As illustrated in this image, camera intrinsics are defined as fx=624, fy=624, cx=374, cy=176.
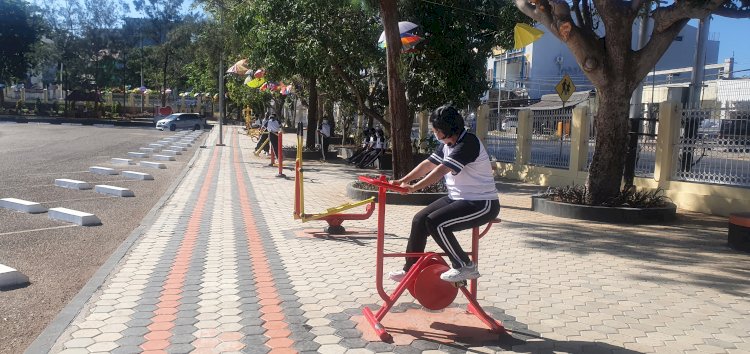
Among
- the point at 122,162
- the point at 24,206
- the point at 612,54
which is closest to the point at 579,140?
the point at 612,54

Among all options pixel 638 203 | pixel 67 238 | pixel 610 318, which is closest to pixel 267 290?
pixel 610 318

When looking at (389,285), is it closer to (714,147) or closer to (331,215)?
(331,215)

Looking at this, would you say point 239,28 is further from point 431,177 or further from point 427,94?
point 431,177

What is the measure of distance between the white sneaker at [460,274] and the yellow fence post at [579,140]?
10.5 meters

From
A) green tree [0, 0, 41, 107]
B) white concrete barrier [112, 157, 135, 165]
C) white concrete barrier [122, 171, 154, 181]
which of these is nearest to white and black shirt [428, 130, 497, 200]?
white concrete barrier [122, 171, 154, 181]

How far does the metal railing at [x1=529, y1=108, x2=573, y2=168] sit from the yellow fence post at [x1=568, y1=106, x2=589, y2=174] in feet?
0.85

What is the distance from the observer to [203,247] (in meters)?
7.59

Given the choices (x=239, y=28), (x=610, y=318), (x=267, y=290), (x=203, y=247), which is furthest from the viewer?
(x=239, y=28)

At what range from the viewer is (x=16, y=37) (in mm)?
54406

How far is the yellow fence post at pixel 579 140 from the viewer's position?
1423 centimetres

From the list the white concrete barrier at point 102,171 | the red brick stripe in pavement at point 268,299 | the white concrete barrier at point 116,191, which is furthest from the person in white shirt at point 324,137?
the red brick stripe in pavement at point 268,299

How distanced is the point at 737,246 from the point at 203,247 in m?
6.79

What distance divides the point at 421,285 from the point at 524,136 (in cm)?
1263

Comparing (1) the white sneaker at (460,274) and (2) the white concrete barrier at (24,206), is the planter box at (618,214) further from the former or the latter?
(2) the white concrete barrier at (24,206)
